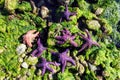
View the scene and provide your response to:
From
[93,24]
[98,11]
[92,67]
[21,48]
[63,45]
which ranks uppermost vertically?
[98,11]

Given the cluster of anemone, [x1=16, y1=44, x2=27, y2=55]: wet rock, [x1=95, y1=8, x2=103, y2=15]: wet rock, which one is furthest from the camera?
[x1=95, y1=8, x2=103, y2=15]: wet rock

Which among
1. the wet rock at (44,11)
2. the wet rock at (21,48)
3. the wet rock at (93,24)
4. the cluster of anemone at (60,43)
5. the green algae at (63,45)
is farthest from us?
the wet rock at (44,11)

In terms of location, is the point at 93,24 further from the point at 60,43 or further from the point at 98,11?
the point at 60,43

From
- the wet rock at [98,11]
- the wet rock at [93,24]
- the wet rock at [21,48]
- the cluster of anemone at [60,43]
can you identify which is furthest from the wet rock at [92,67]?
the wet rock at [21,48]

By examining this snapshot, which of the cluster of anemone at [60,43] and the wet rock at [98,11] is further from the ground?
the wet rock at [98,11]

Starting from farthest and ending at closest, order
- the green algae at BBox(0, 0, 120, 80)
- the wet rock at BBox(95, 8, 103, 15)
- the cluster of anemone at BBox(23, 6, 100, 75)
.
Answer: the wet rock at BBox(95, 8, 103, 15) → the green algae at BBox(0, 0, 120, 80) → the cluster of anemone at BBox(23, 6, 100, 75)

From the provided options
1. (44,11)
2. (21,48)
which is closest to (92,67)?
(21,48)

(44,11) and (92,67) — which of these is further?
(44,11)

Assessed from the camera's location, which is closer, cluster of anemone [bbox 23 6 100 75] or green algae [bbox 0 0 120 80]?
cluster of anemone [bbox 23 6 100 75]

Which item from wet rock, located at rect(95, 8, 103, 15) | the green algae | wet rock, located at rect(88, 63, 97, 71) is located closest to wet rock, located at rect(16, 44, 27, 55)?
the green algae

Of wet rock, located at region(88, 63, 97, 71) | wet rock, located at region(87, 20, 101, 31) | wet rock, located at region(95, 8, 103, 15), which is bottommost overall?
wet rock, located at region(88, 63, 97, 71)

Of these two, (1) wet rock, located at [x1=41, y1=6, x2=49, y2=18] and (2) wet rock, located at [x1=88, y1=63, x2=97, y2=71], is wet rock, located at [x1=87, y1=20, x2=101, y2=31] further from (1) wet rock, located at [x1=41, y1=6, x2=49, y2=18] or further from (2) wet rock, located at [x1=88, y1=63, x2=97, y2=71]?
(1) wet rock, located at [x1=41, y1=6, x2=49, y2=18]

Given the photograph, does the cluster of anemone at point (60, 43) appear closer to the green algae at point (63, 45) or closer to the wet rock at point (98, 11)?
the green algae at point (63, 45)
